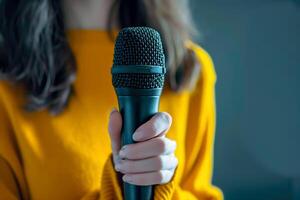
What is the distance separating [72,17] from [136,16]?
0.43ft

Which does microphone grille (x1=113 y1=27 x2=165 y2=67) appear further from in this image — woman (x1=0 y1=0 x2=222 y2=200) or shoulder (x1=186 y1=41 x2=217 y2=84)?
shoulder (x1=186 y1=41 x2=217 y2=84)

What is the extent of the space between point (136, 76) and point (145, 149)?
0.26 ft

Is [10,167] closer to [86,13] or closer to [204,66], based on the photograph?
[86,13]

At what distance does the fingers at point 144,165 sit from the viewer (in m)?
0.44

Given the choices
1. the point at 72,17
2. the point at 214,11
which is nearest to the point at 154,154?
the point at 72,17

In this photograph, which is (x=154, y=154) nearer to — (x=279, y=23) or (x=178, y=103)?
(x=178, y=103)

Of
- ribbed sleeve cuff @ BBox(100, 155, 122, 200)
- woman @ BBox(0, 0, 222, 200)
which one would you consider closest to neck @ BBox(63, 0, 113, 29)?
woman @ BBox(0, 0, 222, 200)

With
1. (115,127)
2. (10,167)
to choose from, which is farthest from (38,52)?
(115,127)

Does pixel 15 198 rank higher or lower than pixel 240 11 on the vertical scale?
lower

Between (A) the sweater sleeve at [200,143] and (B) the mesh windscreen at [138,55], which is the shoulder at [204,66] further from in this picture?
(B) the mesh windscreen at [138,55]

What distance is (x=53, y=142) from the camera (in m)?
0.73

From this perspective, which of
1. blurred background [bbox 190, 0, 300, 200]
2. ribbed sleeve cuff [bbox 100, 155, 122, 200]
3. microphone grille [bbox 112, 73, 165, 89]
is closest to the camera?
microphone grille [bbox 112, 73, 165, 89]

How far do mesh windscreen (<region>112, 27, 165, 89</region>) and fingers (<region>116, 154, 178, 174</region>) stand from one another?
0.27 ft

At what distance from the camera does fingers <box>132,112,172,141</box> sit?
411 mm
